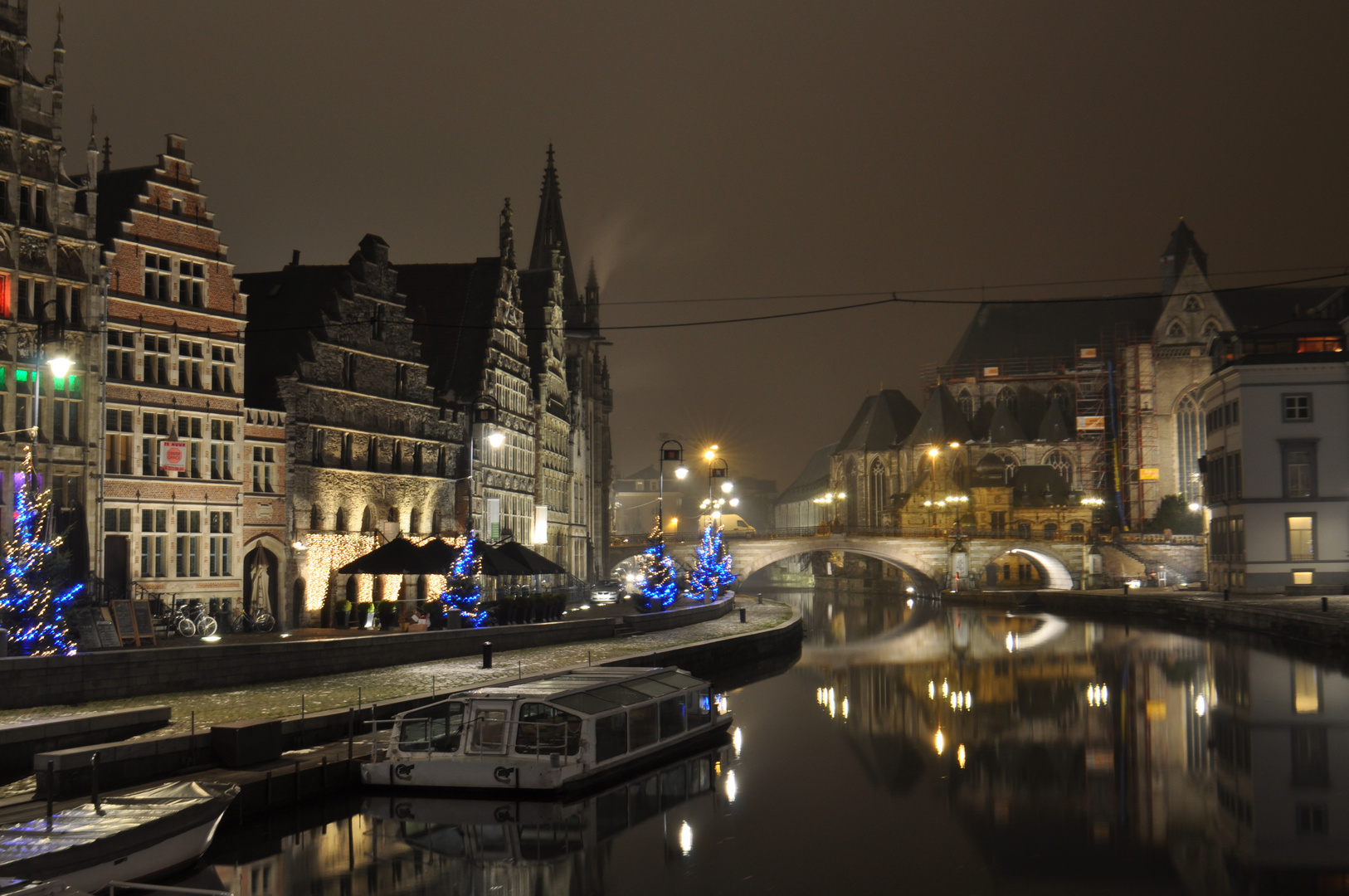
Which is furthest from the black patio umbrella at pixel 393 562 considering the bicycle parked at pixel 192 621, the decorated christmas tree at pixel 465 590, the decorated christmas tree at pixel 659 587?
the decorated christmas tree at pixel 659 587

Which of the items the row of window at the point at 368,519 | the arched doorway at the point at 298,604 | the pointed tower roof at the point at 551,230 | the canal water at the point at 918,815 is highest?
the pointed tower roof at the point at 551,230

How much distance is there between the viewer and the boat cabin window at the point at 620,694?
850 inches

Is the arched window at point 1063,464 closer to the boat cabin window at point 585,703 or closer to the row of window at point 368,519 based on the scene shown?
the row of window at point 368,519

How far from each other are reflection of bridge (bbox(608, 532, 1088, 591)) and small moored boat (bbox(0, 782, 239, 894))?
69709 mm

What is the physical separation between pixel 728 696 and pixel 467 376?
62.9 feet

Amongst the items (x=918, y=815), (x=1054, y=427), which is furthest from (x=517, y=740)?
(x=1054, y=427)

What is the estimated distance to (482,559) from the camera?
116 feet

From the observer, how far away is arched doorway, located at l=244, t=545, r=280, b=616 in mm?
35656

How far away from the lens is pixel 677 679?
24719 millimetres

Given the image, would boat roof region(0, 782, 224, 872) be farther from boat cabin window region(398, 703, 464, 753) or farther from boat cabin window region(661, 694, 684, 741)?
boat cabin window region(661, 694, 684, 741)

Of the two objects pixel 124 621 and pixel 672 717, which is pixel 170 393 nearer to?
pixel 124 621

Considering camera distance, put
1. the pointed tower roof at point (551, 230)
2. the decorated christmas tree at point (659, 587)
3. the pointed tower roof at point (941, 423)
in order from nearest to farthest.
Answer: the decorated christmas tree at point (659, 587), the pointed tower roof at point (551, 230), the pointed tower roof at point (941, 423)

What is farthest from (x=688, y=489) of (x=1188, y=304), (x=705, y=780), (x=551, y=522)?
(x=705, y=780)

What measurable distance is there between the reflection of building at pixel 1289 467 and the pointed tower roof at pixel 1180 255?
54.2 meters
